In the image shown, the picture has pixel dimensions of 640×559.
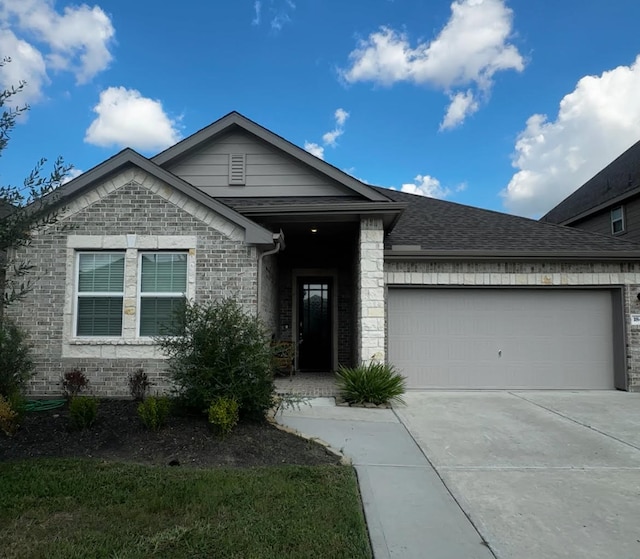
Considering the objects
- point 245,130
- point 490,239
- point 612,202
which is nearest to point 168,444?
point 245,130

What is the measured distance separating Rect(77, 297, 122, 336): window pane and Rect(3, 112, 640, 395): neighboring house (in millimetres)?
20

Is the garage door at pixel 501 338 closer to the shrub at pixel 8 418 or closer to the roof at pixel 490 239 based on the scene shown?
the roof at pixel 490 239

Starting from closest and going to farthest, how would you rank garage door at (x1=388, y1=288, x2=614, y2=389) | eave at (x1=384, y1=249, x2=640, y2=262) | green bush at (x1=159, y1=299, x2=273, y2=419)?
green bush at (x1=159, y1=299, x2=273, y2=419)
eave at (x1=384, y1=249, x2=640, y2=262)
garage door at (x1=388, y1=288, x2=614, y2=389)

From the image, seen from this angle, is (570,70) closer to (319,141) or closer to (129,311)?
(319,141)

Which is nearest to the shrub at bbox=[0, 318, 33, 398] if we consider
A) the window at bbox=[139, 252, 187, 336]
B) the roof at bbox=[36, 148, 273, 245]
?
the window at bbox=[139, 252, 187, 336]

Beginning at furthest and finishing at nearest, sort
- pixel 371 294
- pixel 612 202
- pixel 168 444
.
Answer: pixel 612 202 → pixel 371 294 → pixel 168 444

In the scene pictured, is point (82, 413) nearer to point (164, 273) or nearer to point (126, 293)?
point (126, 293)

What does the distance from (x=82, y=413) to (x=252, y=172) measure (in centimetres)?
638

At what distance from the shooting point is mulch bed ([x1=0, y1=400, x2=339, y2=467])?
4.91m

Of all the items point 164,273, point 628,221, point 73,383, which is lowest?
point 73,383

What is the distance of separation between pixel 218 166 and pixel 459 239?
576cm

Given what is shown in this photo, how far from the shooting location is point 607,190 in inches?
598

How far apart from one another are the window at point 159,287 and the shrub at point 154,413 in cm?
246

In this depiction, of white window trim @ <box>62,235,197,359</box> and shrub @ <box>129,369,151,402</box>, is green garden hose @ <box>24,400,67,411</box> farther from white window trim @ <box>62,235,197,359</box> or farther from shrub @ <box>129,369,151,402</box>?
shrub @ <box>129,369,151,402</box>
